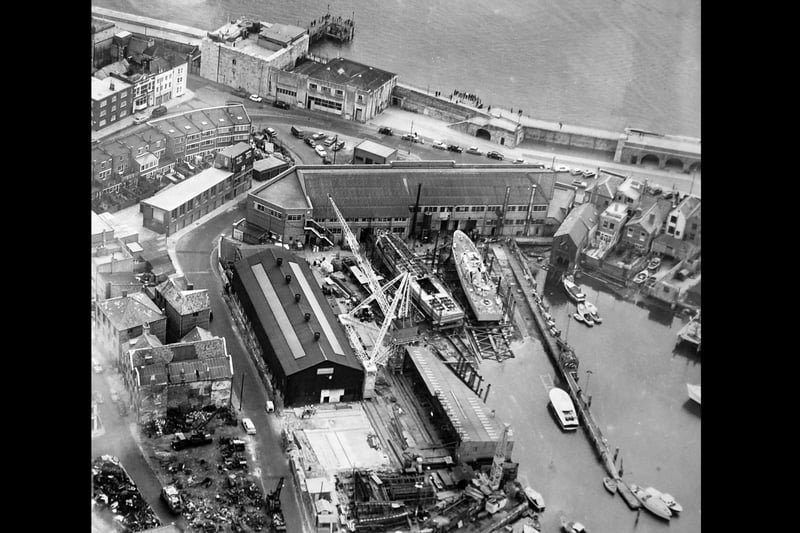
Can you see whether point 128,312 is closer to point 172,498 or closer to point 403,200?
point 172,498

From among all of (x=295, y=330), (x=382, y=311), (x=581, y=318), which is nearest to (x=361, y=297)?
(x=382, y=311)

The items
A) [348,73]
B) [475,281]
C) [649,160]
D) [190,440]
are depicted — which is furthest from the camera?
[348,73]

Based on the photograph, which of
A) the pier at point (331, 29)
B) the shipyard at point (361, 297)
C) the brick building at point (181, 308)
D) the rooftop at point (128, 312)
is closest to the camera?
the shipyard at point (361, 297)

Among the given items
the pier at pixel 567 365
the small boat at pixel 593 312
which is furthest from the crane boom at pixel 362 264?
the small boat at pixel 593 312

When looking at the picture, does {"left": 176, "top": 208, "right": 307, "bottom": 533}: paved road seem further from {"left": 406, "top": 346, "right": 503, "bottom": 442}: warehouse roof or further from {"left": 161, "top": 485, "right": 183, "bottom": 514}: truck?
{"left": 406, "top": 346, "right": 503, "bottom": 442}: warehouse roof

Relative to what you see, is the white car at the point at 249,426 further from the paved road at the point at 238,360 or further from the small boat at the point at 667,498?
the small boat at the point at 667,498
